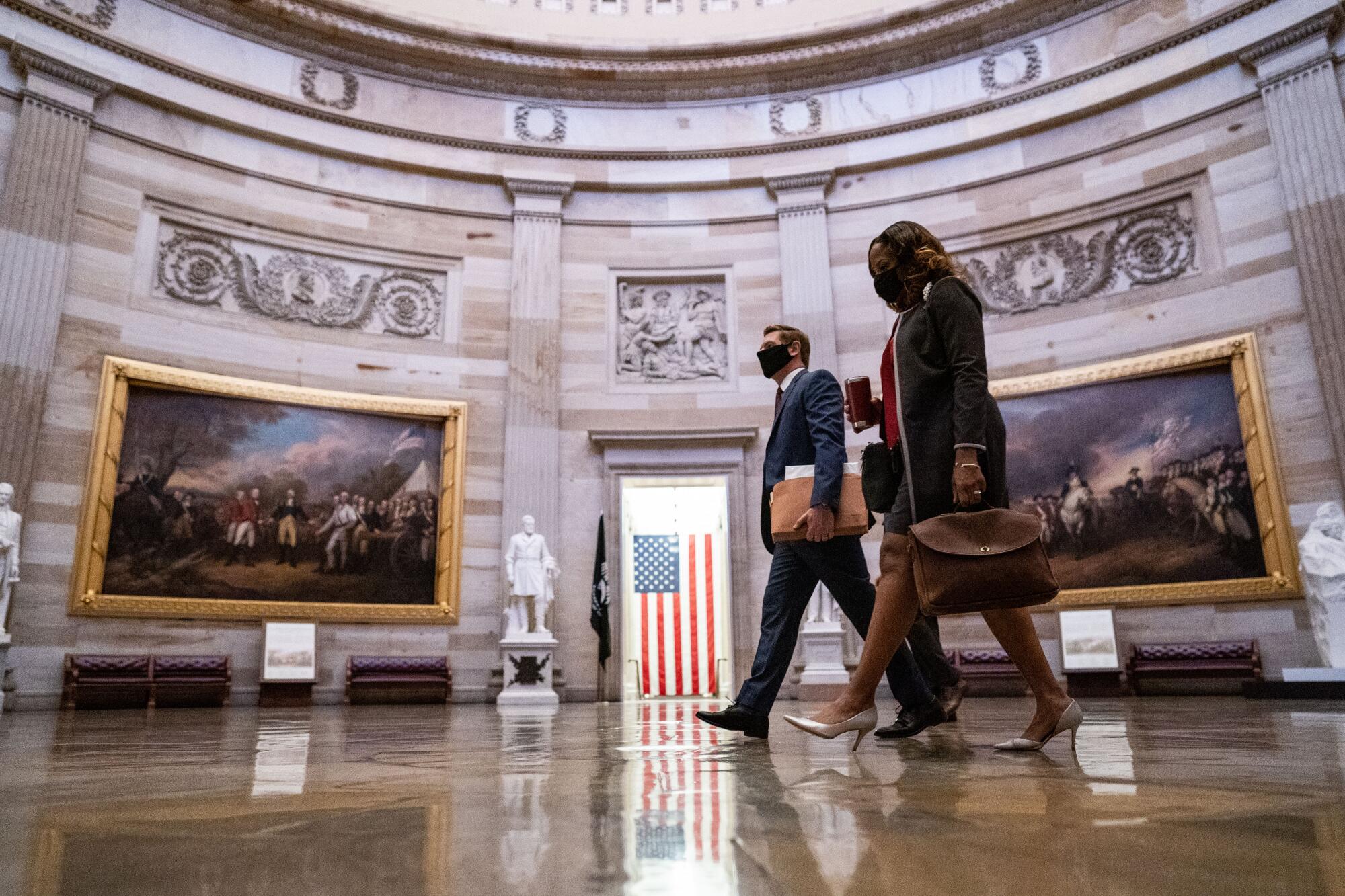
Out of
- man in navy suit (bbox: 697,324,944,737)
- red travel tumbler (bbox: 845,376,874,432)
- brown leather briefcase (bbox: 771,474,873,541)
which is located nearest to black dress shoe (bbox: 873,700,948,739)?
man in navy suit (bbox: 697,324,944,737)

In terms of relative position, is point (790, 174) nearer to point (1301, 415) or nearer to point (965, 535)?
point (1301, 415)

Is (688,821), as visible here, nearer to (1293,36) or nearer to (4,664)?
(4,664)

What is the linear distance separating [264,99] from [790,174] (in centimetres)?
760

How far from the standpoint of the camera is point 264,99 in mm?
12445

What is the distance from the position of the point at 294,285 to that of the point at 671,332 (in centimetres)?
540

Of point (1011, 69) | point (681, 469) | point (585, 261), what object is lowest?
point (681, 469)

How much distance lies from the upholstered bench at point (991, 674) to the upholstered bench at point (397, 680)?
258 inches

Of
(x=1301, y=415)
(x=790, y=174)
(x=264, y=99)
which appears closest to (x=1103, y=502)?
(x=1301, y=415)

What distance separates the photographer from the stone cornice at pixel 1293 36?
33.6 feet

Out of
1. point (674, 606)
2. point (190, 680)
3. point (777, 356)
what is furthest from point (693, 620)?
point (777, 356)

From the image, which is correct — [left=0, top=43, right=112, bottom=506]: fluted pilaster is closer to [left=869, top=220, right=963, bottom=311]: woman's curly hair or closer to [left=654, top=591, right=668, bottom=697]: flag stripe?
[left=654, top=591, right=668, bottom=697]: flag stripe

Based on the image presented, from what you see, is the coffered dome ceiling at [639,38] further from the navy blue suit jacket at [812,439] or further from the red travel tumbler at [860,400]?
the red travel tumbler at [860,400]

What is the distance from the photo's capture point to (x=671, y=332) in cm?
1363

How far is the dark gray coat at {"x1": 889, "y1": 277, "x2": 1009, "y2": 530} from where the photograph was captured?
310 centimetres
